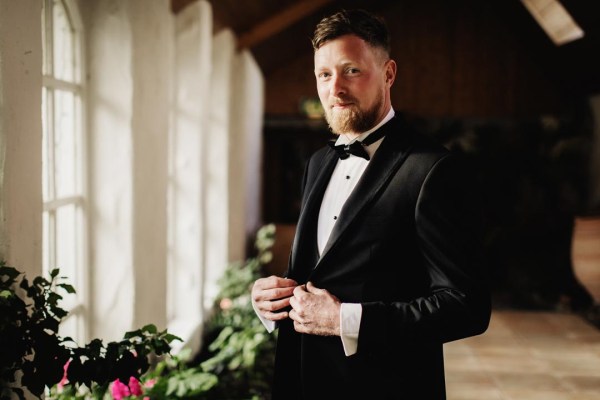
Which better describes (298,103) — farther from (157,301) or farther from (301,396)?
(301,396)

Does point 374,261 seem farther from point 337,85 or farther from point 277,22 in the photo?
point 277,22

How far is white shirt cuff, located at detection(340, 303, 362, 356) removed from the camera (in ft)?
4.34

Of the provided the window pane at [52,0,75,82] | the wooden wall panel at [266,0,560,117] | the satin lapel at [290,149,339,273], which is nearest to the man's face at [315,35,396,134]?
the satin lapel at [290,149,339,273]

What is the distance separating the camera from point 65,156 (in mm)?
2490

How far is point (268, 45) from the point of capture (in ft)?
21.5

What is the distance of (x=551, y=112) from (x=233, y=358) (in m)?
5.94

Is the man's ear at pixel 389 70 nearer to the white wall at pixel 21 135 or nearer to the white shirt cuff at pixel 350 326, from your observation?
the white shirt cuff at pixel 350 326

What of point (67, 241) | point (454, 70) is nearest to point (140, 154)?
point (67, 241)

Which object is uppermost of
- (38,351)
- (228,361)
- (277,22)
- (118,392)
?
(277,22)

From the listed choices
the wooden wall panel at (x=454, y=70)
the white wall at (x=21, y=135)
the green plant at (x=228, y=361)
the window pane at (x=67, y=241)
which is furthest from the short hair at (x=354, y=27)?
the wooden wall panel at (x=454, y=70)

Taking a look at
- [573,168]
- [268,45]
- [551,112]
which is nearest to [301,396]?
[268,45]

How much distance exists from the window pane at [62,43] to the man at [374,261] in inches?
51.7

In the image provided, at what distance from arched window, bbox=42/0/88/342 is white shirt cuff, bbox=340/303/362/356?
1.33 meters

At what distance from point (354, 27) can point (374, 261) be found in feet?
1.73
